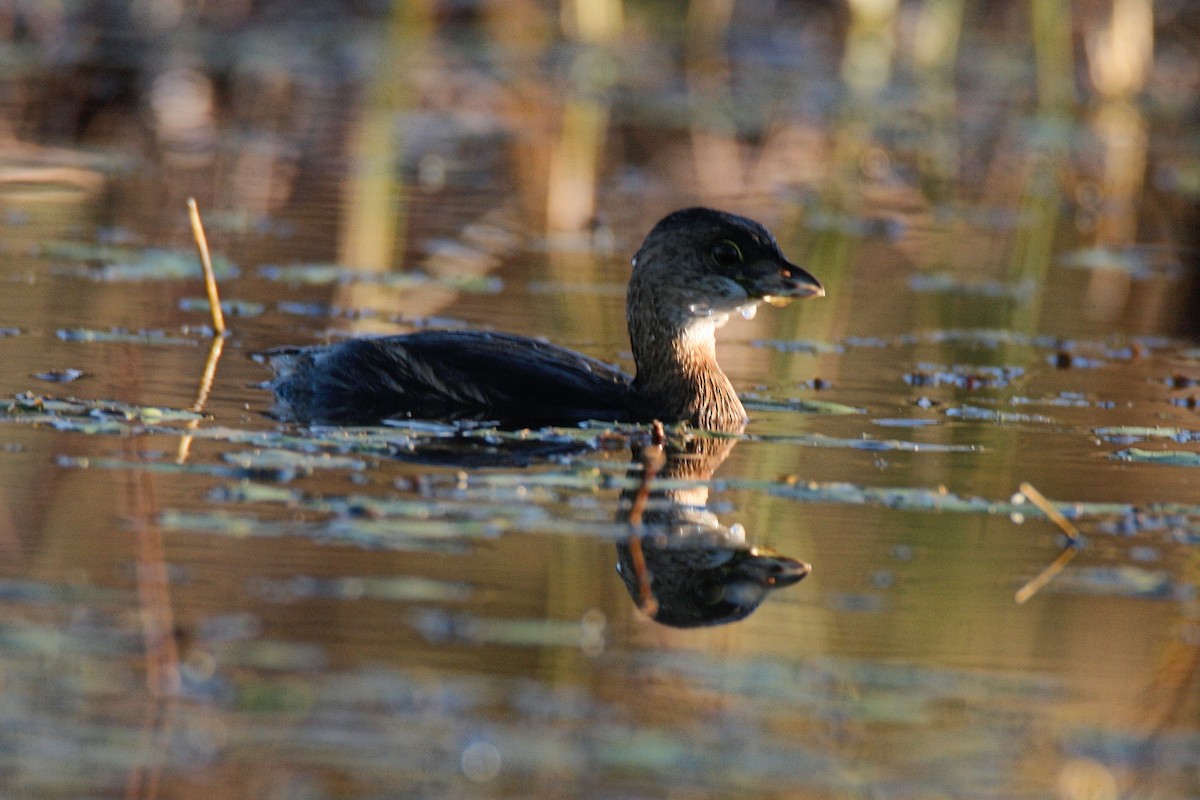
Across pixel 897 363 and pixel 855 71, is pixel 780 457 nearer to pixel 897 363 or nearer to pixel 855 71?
pixel 897 363

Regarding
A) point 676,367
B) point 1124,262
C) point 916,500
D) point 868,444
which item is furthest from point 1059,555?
point 1124,262

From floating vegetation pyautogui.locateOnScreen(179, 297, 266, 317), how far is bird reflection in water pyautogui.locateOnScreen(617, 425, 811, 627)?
11.6 feet

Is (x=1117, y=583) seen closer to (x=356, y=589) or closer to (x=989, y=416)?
(x=356, y=589)

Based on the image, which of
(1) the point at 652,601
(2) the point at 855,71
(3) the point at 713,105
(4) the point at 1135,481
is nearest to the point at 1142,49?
(2) the point at 855,71

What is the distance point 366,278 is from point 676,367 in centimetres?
316

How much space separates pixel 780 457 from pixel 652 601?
200cm

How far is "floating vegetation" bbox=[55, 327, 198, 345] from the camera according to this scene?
27.2 feet

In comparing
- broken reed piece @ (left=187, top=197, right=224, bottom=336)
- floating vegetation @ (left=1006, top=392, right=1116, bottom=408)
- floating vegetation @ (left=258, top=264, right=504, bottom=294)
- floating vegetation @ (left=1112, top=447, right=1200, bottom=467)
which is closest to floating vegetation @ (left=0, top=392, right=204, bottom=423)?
broken reed piece @ (left=187, top=197, right=224, bottom=336)

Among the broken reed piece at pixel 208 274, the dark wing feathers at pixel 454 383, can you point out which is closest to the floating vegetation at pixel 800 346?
the dark wing feathers at pixel 454 383

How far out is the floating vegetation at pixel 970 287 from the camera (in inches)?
438

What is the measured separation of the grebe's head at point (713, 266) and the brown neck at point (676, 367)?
0.12 ft

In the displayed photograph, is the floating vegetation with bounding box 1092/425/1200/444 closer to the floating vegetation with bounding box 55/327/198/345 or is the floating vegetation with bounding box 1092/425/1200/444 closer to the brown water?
the brown water

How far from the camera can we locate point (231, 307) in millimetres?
9352

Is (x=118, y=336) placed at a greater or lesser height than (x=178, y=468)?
lesser
